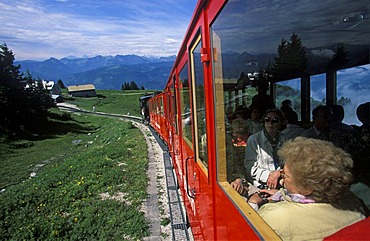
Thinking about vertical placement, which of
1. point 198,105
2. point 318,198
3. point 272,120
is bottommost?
point 318,198

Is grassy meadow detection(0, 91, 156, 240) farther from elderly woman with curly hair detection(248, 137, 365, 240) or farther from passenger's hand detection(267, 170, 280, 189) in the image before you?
elderly woman with curly hair detection(248, 137, 365, 240)

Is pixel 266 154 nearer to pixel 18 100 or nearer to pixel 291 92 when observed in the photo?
pixel 291 92

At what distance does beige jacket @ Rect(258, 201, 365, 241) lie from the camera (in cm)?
139

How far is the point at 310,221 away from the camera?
142 cm

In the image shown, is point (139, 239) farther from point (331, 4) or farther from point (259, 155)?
point (331, 4)

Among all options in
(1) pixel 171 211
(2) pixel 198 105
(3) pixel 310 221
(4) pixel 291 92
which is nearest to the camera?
(3) pixel 310 221

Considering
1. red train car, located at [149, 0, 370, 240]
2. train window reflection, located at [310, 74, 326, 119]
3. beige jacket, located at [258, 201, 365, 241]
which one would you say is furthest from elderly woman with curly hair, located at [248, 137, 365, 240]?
train window reflection, located at [310, 74, 326, 119]

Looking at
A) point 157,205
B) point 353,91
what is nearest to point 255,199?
point 353,91

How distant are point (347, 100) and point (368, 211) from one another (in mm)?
880

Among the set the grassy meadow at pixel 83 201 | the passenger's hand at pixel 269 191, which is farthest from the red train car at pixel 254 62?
the grassy meadow at pixel 83 201

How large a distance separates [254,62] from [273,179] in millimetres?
851

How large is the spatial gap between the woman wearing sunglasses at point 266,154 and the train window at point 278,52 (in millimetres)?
82

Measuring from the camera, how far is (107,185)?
Answer: 872 cm

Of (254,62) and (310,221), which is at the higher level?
(254,62)
